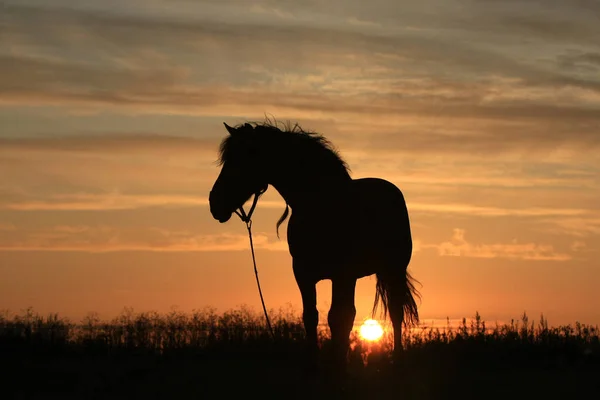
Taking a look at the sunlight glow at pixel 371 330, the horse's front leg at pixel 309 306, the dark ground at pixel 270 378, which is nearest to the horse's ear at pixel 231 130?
the horse's front leg at pixel 309 306

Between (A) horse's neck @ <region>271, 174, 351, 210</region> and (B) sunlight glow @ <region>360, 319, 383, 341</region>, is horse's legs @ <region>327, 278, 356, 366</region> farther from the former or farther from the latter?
(B) sunlight glow @ <region>360, 319, 383, 341</region>

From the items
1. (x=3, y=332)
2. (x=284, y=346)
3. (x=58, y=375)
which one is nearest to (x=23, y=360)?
(x=58, y=375)

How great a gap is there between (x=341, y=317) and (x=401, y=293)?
2.32m

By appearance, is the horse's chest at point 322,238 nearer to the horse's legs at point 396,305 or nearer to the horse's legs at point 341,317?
the horse's legs at point 341,317

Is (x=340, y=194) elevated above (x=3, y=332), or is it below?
above

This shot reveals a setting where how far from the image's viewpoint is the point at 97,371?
1020 centimetres

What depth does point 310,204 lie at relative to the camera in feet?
33.2

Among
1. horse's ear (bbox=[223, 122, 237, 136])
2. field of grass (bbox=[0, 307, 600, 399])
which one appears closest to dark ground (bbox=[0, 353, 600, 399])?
field of grass (bbox=[0, 307, 600, 399])

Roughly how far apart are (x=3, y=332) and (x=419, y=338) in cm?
621

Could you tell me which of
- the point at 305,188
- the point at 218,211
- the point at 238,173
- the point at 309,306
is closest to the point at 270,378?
the point at 309,306

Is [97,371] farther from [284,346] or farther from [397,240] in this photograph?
[397,240]

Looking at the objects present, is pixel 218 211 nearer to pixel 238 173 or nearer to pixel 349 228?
pixel 238 173

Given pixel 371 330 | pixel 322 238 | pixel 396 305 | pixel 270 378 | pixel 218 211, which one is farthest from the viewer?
pixel 371 330

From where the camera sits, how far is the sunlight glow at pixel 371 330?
12.3 meters
